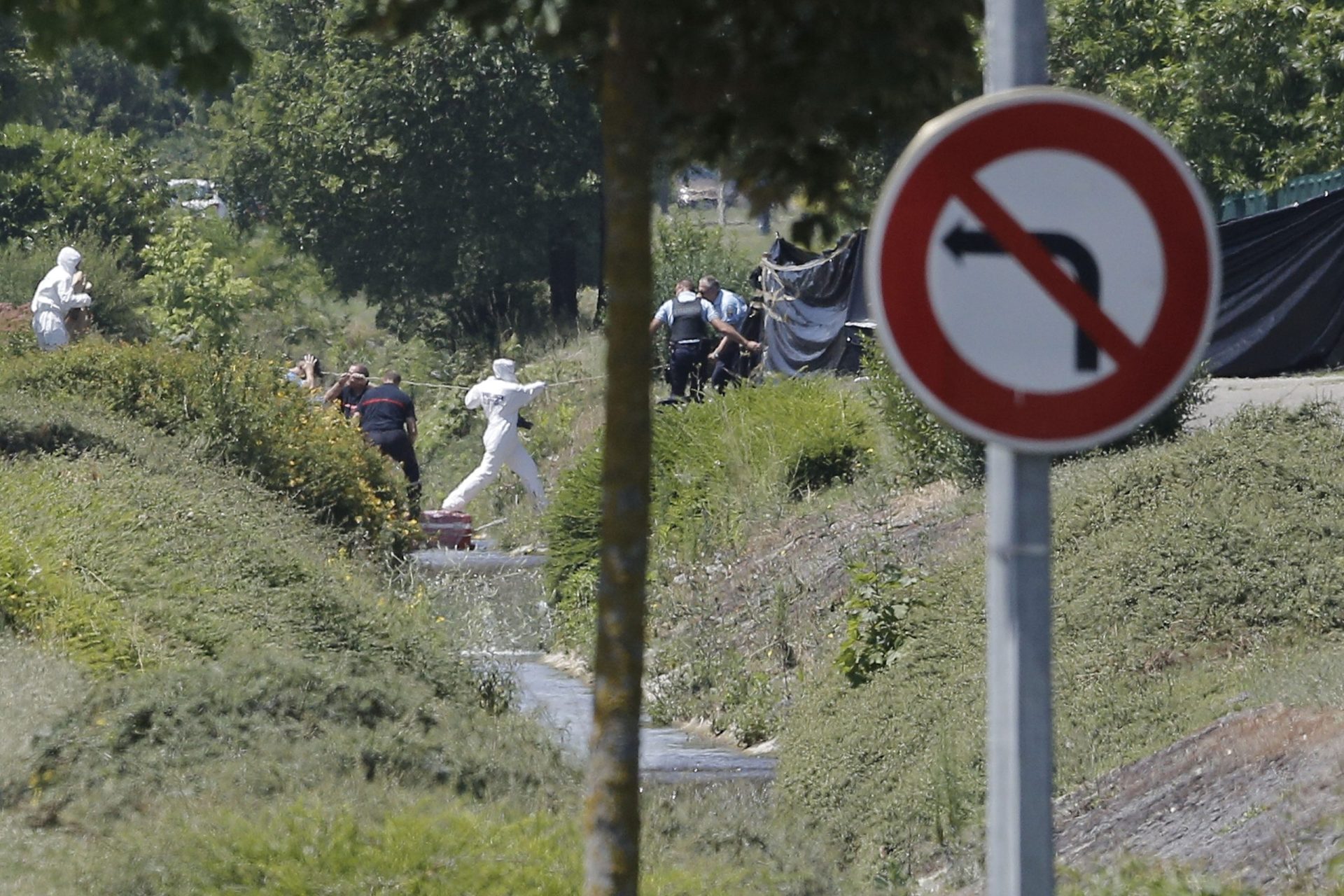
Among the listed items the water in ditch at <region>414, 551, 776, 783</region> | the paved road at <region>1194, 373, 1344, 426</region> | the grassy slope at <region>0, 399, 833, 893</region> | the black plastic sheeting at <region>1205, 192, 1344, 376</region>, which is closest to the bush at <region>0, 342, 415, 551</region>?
the water in ditch at <region>414, 551, 776, 783</region>

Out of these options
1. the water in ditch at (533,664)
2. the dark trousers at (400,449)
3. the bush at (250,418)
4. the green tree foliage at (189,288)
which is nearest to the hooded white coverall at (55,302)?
the bush at (250,418)

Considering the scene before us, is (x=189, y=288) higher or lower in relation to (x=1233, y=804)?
higher

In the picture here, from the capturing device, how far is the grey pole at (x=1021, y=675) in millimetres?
3027

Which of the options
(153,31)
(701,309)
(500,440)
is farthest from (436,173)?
(153,31)

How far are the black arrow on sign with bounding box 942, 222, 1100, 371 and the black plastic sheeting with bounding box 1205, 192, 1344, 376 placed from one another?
545 inches

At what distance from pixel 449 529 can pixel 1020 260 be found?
16483mm

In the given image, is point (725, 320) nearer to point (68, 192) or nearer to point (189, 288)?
point (189, 288)

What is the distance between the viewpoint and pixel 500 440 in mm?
20562

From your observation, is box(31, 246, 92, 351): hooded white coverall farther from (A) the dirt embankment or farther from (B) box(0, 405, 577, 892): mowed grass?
(A) the dirt embankment

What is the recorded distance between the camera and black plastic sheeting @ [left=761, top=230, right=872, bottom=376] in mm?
21769

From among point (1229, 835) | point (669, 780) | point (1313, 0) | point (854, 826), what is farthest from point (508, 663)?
point (1313, 0)

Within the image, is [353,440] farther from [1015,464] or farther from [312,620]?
[1015,464]

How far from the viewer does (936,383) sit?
9.83 ft

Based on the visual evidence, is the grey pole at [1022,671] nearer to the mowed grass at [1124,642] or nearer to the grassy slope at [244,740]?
the grassy slope at [244,740]
